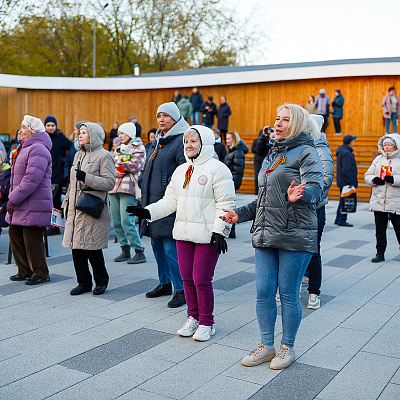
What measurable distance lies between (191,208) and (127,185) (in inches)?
127

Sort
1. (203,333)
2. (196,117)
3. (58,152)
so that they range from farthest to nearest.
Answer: (196,117) → (58,152) → (203,333)

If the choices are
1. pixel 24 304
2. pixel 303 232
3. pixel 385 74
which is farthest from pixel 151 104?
pixel 303 232

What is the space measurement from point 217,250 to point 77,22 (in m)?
41.7

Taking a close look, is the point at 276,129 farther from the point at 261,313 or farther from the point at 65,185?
the point at 65,185

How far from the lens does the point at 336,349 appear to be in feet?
14.8

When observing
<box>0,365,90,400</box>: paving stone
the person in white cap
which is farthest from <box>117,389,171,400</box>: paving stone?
the person in white cap

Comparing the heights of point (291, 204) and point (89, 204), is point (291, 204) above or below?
above

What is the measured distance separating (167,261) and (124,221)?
7.44 feet

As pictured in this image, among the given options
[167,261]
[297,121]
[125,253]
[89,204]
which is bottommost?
[125,253]

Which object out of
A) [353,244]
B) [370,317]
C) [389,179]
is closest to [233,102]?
[353,244]

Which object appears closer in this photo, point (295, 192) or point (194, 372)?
point (295, 192)

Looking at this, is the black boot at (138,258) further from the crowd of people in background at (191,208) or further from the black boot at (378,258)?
the black boot at (378,258)

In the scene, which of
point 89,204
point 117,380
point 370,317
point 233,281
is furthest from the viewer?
point 233,281

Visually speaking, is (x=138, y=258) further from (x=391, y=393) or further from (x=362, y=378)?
(x=391, y=393)
